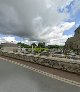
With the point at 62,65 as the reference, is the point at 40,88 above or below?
below

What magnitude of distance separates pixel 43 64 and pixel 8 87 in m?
8.61

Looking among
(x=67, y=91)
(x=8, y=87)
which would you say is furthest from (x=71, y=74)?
(x=8, y=87)

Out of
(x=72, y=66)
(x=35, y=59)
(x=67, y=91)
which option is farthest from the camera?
(x=35, y=59)

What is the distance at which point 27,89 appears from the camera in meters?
7.70

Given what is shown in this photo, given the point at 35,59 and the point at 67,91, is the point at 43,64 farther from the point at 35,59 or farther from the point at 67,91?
the point at 67,91

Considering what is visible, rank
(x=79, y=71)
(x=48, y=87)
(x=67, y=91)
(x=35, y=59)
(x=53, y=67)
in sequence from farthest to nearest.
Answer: (x=35, y=59) < (x=53, y=67) < (x=79, y=71) < (x=48, y=87) < (x=67, y=91)

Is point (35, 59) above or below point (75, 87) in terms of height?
above

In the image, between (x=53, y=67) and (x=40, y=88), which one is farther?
(x=53, y=67)

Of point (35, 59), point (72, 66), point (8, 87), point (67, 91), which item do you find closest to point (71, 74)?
point (72, 66)

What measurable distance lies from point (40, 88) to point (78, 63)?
4.02 meters

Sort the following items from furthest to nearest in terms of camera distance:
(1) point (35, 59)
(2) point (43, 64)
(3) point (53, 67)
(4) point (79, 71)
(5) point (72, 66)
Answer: (1) point (35, 59)
(2) point (43, 64)
(3) point (53, 67)
(5) point (72, 66)
(4) point (79, 71)

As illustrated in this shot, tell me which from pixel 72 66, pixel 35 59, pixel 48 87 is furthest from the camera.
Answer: pixel 35 59

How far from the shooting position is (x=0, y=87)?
7902 millimetres

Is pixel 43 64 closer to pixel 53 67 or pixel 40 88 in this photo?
pixel 53 67
